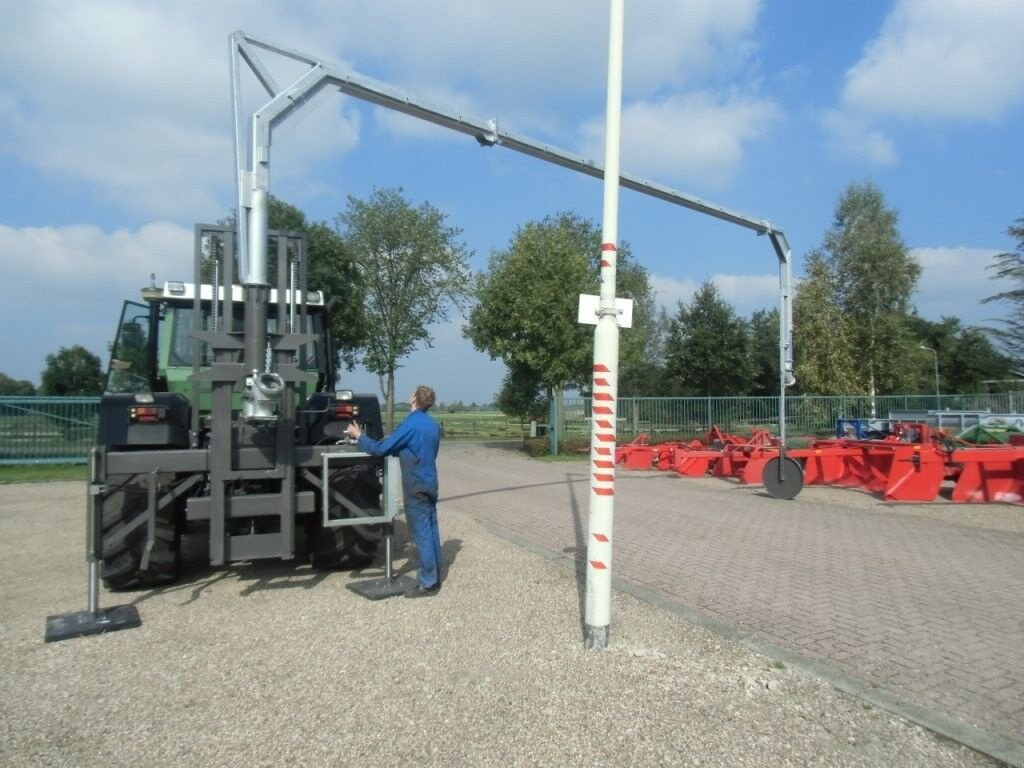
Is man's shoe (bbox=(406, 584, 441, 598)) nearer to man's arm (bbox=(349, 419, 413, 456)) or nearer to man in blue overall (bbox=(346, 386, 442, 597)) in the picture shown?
man in blue overall (bbox=(346, 386, 442, 597))

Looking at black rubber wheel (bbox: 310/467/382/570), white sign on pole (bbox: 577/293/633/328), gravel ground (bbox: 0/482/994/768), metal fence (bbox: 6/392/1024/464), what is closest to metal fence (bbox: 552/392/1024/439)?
metal fence (bbox: 6/392/1024/464)

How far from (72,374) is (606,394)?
82.5 feet

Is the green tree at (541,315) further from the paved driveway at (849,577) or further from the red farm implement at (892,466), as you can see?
the paved driveway at (849,577)

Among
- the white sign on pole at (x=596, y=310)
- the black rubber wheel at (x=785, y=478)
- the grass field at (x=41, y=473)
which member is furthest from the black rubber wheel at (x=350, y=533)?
the grass field at (x=41, y=473)

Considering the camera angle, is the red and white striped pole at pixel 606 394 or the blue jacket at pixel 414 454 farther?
the blue jacket at pixel 414 454

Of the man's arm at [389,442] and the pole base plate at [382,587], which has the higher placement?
the man's arm at [389,442]

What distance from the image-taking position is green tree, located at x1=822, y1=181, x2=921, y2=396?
112 feet

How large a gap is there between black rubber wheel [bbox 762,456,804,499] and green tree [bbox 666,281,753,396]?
90.1 ft

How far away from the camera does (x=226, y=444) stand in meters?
5.69

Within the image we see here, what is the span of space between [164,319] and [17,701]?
4.14 meters

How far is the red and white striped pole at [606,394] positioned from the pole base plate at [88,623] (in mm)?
3379

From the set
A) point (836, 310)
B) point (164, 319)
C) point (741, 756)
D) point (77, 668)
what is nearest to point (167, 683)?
point (77, 668)

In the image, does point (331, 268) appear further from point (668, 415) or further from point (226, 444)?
point (226, 444)

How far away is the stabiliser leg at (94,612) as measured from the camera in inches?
207
